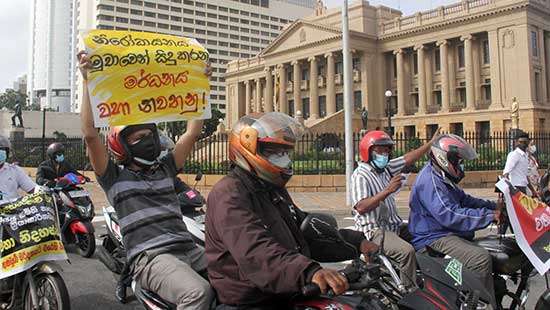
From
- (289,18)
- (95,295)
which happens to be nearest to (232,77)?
(289,18)

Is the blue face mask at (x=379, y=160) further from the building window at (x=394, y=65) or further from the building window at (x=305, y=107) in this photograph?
the building window at (x=305, y=107)

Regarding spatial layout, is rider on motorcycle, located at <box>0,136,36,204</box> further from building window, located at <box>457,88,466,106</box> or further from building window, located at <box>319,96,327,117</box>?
building window, located at <box>319,96,327,117</box>

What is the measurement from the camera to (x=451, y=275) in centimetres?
306

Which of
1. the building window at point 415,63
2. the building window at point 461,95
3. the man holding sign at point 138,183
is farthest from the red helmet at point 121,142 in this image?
the building window at point 415,63

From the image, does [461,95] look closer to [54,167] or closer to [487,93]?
[487,93]

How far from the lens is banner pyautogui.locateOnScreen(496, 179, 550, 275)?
358cm

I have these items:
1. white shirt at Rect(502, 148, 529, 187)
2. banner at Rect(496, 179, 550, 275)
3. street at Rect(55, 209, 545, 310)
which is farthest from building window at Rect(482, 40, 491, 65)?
banner at Rect(496, 179, 550, 275)

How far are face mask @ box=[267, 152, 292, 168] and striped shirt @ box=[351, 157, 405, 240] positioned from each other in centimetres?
187

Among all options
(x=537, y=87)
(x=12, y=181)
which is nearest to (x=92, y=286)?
(x=12, y=181)

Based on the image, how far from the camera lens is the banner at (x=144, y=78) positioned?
11.9 feet

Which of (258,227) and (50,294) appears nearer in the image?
(258,227)

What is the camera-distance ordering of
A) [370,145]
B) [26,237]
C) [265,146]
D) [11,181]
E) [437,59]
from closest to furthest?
[265,146] < [26,237] < [370,145] < [11,181] < [437,59]

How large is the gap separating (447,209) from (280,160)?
1964 millimetres

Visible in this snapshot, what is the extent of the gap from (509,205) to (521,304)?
753 mm
